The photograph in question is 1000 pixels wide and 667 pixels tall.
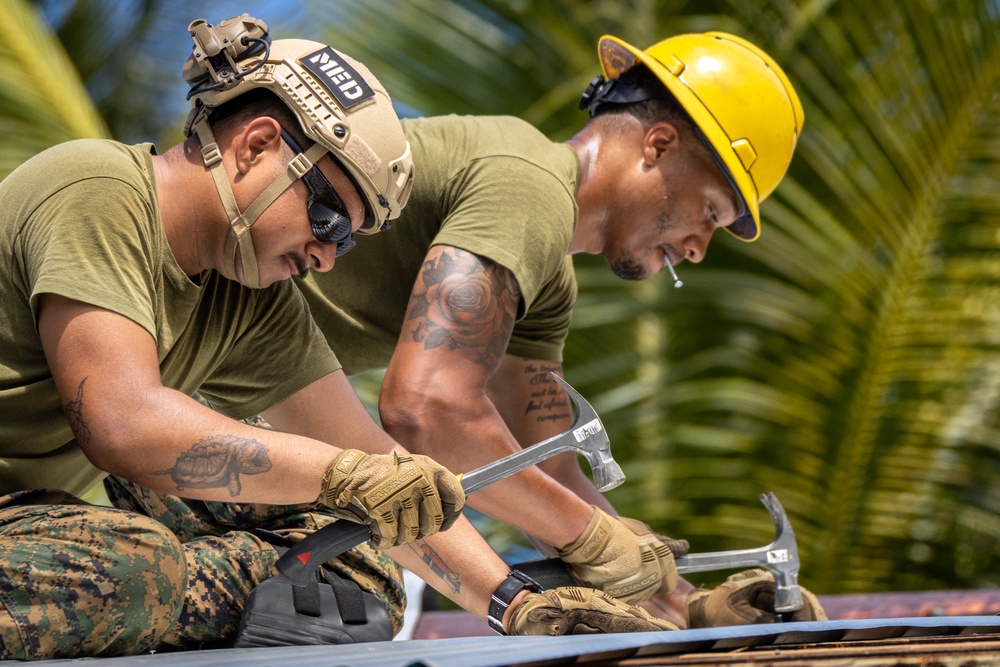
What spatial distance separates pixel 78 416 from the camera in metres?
1.96

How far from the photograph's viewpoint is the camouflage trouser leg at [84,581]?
1852 millimetres

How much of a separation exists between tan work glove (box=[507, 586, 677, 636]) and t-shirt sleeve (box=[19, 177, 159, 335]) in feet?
3.14

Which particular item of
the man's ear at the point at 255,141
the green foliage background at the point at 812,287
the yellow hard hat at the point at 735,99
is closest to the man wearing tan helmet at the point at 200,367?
the man's ear at the point at 255,141

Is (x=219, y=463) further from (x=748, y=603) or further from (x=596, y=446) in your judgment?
(x=748, y=603)

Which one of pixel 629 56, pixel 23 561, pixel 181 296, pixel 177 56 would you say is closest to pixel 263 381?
pixel 181 296

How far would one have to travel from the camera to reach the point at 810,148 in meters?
6.32

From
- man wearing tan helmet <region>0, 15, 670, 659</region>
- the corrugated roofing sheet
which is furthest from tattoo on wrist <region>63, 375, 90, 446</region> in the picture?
the corrugated roofing sheet

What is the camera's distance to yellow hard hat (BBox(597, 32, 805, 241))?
3.23 metres

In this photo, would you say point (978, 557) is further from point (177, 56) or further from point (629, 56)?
point (177, 56)

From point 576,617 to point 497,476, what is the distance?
1.09 feet

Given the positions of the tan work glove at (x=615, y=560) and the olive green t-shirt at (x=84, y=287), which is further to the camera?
the tan work glove at (x=615, y=560)

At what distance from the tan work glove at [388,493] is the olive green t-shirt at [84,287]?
0.33 metres

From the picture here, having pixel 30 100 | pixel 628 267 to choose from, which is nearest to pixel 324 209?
pixel 628 267

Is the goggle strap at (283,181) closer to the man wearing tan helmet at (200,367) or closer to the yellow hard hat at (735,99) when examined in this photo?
the man wearing tan helmet at (200,367)
